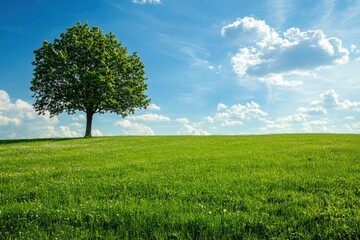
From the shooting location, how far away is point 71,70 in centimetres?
4344

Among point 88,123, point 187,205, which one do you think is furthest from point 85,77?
point 187,205

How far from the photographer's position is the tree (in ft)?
146

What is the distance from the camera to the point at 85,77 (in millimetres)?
43500

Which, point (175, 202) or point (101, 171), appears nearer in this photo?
point (175, 202)

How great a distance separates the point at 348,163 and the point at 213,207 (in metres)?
10.2

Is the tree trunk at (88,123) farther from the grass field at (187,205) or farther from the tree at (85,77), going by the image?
the grass field at (187,205)

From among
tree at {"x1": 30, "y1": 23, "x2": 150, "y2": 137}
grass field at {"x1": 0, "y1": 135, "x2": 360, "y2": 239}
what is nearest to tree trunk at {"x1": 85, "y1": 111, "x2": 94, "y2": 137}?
tree at {"x1": 30, "y1": 23, "x2": 150, "y2": 137}

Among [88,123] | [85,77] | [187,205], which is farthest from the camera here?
[88,123]

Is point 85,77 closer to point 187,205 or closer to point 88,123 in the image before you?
point 88,123

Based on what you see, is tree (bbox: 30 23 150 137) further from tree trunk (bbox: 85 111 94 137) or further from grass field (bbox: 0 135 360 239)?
grass field (bbox: 0 135 360 239)

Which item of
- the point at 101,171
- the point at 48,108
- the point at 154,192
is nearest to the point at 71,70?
the point at 48,108

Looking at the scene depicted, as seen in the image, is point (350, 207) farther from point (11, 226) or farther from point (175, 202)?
point (11, 226)

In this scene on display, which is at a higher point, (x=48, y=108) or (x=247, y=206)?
(x=48, y=108)

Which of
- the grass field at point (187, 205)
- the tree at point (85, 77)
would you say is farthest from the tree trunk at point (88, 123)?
the grass field at point (187, 205)
